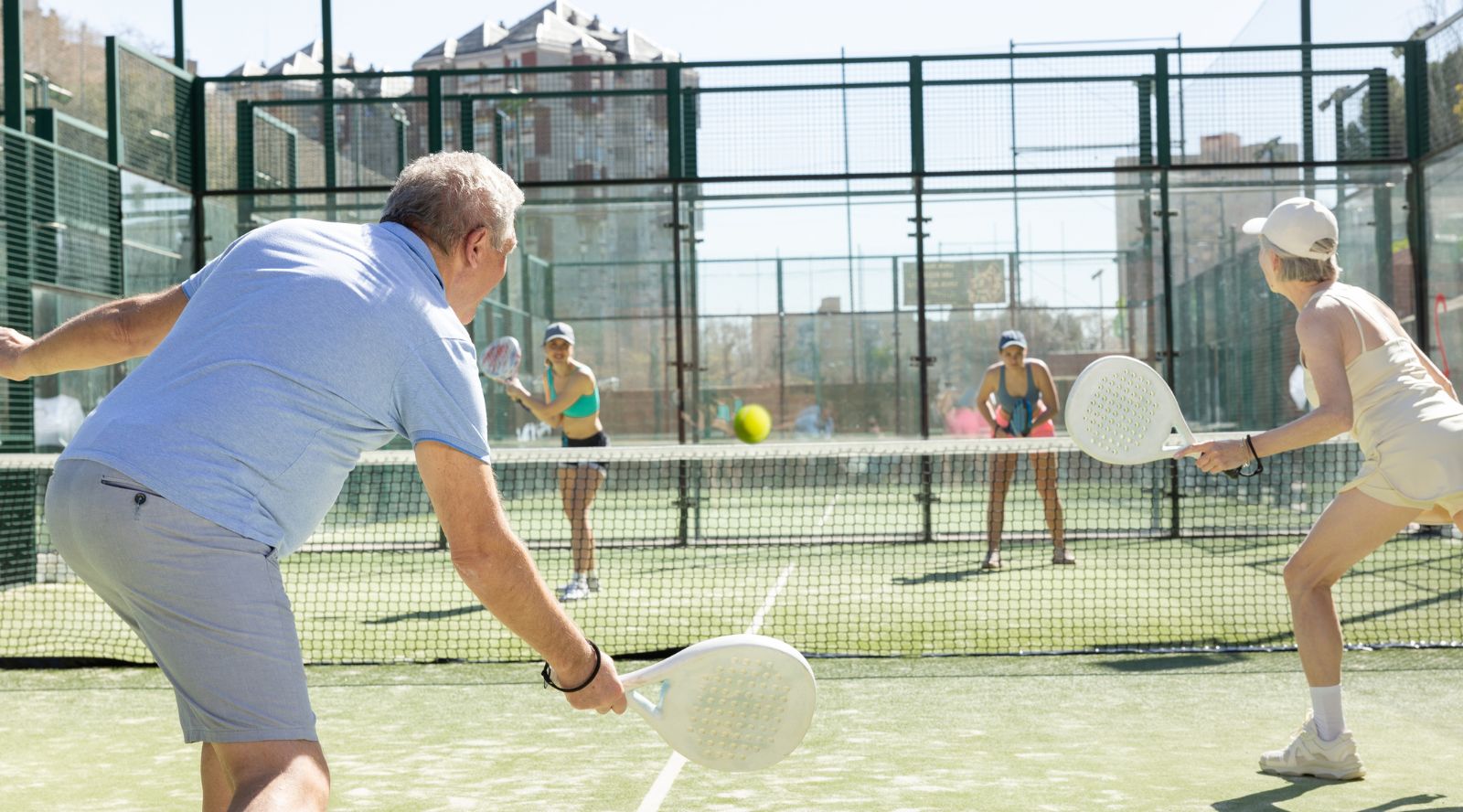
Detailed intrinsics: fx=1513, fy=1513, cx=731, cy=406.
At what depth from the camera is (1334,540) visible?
390 cm

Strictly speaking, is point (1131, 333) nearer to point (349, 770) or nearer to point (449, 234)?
point (349, 770)

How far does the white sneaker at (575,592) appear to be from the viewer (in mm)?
8344

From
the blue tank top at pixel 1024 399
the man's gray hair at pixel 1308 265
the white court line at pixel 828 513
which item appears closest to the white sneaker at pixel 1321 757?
the man's gray hair at pixel 1308 265

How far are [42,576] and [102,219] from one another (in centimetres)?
252

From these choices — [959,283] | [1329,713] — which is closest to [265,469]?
[1329,713]

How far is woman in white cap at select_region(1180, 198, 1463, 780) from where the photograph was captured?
3766 millimetres

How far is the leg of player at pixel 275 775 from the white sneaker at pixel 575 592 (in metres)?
6.18

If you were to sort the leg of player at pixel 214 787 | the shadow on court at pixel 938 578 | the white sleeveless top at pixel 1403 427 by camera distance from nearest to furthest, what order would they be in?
the leg of player at pixel 214 787, the white sleeveless top at pixel 1403 427, the shadow on court at pixel 938 578

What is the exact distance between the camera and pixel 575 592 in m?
8.38

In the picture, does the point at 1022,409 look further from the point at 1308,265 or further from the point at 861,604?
the point at 1308,265

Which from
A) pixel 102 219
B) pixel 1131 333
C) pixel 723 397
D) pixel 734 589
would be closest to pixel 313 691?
pixel 734 589

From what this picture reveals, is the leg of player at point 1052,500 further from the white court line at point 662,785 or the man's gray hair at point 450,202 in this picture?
the man's gray hair at point 450,202

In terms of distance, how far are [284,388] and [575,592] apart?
20.8 feet

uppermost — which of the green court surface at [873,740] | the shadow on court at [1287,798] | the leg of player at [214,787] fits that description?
the leg of player at [214,787]
